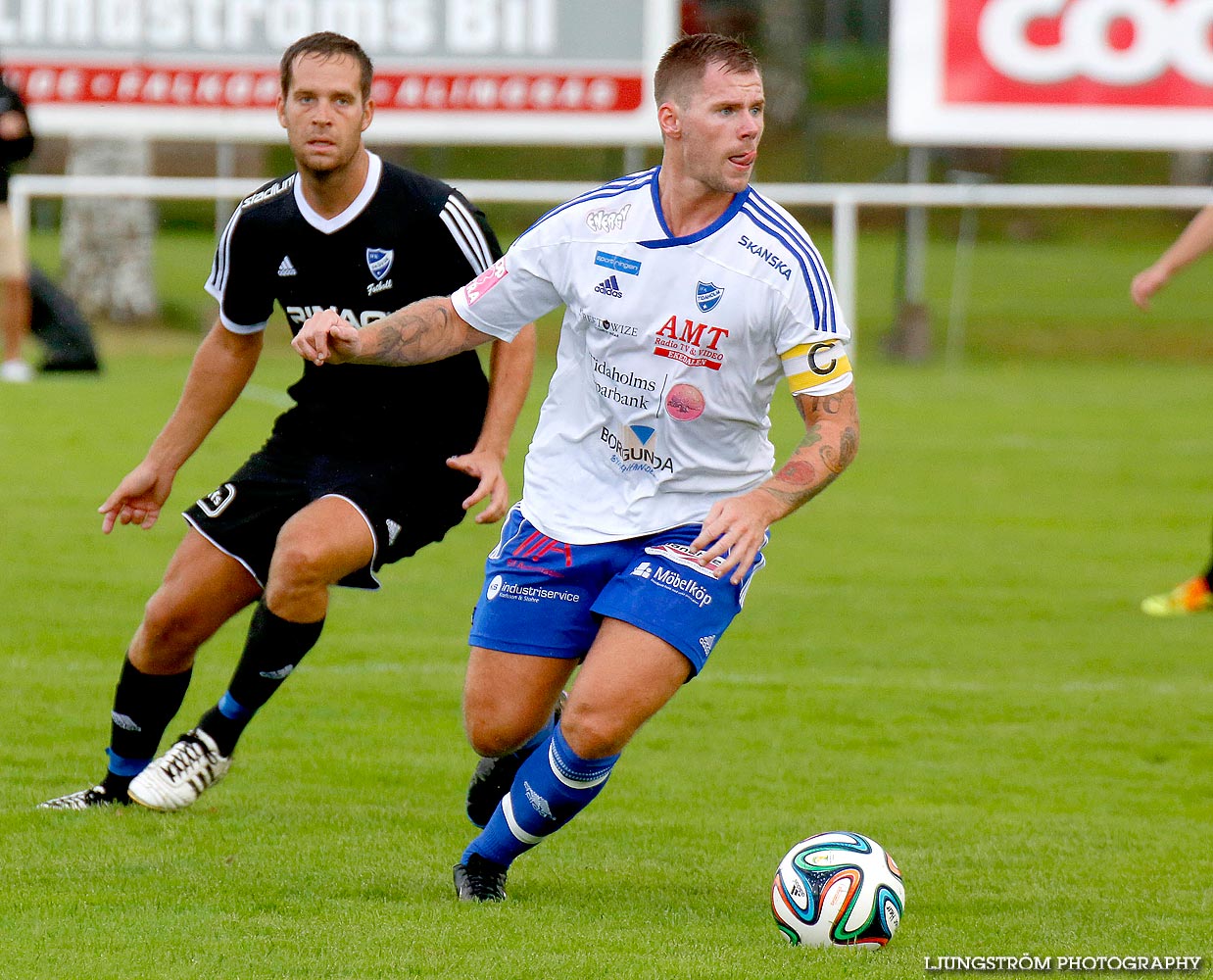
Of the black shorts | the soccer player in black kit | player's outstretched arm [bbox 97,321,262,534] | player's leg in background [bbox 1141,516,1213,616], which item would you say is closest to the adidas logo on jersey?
the soccer player in black kit

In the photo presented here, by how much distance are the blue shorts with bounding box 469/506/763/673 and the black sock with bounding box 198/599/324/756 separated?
24.8 inches

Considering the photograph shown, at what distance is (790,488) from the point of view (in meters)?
4.38

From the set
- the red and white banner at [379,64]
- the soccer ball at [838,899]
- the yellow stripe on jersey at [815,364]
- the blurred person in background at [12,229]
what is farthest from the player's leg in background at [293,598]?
the red and white banner at [379,64]

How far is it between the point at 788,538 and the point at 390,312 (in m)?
5.44

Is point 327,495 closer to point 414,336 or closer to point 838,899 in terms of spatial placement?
point 414,336

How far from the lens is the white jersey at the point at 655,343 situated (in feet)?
14.8

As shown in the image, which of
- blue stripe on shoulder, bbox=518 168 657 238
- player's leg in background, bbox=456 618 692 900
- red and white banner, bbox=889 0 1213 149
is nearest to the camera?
player's leg in background, bbox=456 618 692 900

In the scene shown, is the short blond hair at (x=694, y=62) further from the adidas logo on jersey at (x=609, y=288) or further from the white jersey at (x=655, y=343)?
the adidas logo on jersey at (x=609, y=288)

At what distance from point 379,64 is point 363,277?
1485 centimetres

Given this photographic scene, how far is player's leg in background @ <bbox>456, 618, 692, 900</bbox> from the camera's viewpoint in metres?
4.46

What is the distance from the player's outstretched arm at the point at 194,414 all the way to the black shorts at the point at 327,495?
0.45 feet

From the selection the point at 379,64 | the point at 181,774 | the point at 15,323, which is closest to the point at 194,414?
the point at 181,774

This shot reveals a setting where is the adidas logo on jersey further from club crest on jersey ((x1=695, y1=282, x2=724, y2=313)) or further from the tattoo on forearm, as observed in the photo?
the tattoo on forearm

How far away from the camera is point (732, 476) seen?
4.74 m
